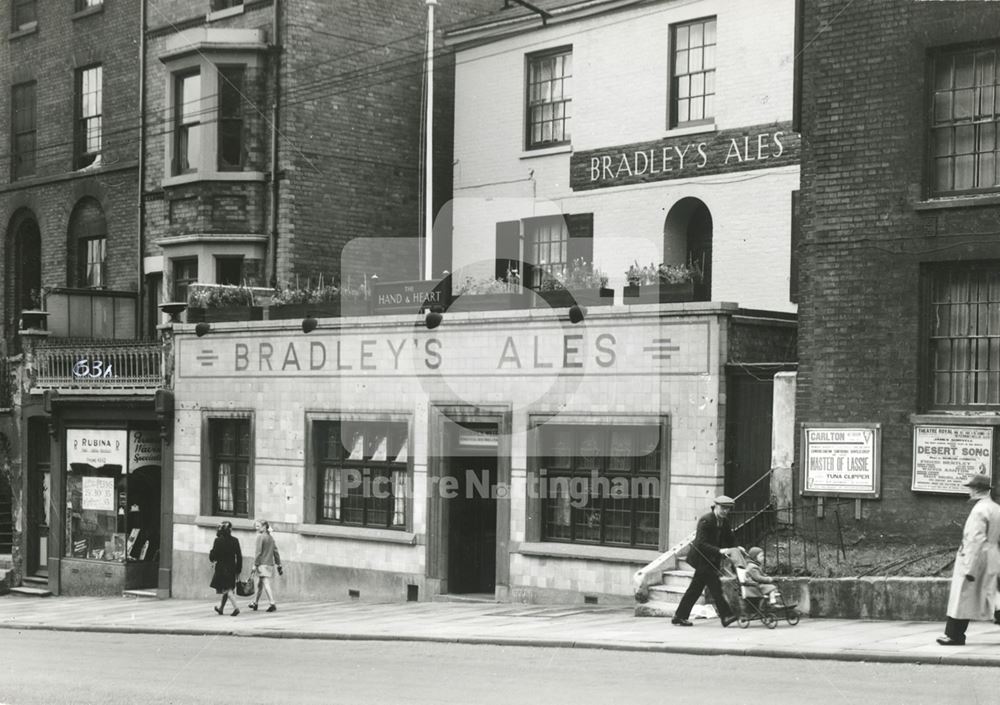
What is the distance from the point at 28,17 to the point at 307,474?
55.3ft

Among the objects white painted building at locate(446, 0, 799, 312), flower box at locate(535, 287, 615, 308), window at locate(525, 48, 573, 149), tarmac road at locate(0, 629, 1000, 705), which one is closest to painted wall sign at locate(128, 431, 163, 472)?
white painted building at locate(446, 0, 799, 312)

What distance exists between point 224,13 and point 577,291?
487 inches

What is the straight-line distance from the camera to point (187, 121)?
30406 millimetres

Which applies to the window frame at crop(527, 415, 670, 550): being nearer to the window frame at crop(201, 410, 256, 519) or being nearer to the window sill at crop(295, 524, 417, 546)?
the window sill at crop(295, 524, 417, 546)

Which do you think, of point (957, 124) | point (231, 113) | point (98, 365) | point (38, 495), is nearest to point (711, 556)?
point (957, 124)

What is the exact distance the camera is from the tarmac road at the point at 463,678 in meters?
12.4

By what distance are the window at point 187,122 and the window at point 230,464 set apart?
6.08 meters

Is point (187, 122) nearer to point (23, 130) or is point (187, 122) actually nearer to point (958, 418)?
point (23, 130)

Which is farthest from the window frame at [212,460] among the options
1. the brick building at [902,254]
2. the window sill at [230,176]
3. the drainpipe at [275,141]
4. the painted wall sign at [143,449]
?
the brick building at [902,254]

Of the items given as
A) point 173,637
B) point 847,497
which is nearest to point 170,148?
point 173,637

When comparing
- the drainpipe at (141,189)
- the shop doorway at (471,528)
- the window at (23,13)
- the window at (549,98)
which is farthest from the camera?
the window at (23,13)

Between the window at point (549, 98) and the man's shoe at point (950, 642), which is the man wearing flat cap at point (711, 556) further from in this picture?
the window at point (549, 98)

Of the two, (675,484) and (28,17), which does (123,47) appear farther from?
(675,484)

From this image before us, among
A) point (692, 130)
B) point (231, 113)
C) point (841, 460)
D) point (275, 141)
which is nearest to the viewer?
point (841, 460)
